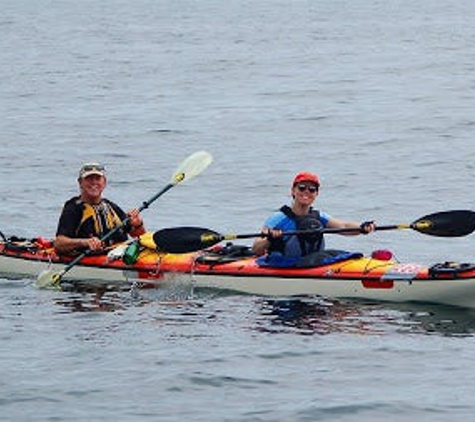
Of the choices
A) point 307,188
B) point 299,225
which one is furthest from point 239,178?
point 307,188

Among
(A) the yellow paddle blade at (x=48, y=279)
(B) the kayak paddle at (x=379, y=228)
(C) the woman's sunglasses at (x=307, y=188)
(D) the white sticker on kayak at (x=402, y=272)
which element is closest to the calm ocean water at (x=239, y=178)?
(A) the yellow paddle blade at (x=48, y=279)

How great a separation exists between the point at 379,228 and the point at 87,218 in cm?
319

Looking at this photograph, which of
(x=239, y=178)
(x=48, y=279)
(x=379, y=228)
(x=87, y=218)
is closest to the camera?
(x=379, y=228)

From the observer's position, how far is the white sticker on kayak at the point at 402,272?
602 inches

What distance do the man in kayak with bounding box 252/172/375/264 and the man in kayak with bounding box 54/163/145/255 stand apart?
5.95ft

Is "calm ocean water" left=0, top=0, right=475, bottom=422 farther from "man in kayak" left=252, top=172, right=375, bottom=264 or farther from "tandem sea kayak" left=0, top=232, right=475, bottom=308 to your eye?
"man in kayak" left=252, top=172, right=375, bottom=264

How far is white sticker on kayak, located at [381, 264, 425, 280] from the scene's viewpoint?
15289 millimetres

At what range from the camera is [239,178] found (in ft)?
86.6

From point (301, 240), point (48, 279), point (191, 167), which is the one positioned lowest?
point (48, 279)

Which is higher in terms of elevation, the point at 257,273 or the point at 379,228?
the point at 379,228

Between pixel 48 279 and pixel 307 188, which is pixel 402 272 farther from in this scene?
pixel 48 279

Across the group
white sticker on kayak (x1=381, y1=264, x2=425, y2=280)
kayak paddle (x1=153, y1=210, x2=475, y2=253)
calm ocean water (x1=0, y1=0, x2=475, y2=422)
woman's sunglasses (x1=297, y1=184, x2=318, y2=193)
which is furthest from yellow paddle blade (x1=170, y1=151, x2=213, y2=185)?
white sticker on kayak (x1=381, y1=264, x2=425, y2=280)

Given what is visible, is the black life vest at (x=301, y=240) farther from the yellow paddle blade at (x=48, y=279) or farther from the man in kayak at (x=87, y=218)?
the yellow paddle blade at (x=48, y=279)

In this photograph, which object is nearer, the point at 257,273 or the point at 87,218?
the point at 257,273
